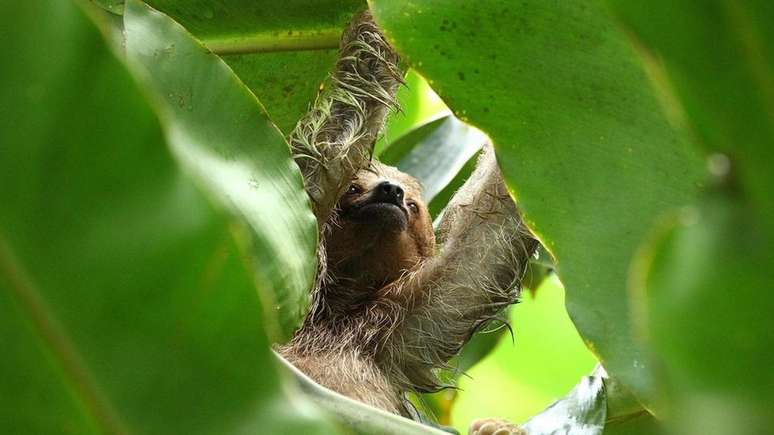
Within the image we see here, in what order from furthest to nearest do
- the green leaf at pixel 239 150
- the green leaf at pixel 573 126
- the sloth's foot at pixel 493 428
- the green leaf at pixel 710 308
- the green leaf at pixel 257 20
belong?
the sloth's foot at pixel 493 428 < the green leaf at pixel 257 20 < the green leaf at pixel 573 126 < the green leaf at pixel 239 150 < the green leaf at pixel 710 308

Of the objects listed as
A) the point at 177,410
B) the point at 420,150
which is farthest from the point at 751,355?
the point at 420,150

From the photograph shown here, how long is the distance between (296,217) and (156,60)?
1.00 feet

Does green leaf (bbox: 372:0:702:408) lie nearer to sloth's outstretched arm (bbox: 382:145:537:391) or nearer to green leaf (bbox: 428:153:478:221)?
sloth's outstretched arm (bbox: 382:145:537:391)

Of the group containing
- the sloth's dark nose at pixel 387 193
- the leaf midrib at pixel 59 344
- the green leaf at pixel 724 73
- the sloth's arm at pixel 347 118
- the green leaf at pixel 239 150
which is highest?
the green leaf at pixel 724 73

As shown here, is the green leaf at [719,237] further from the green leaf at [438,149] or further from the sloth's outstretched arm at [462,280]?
the green leaf at [438,149]

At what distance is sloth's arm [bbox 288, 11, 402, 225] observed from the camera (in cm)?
271

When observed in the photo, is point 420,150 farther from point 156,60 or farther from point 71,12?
point 71,12

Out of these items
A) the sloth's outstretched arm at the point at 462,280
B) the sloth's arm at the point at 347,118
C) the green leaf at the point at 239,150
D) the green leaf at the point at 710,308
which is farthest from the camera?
the sloth's outstretched arm at the point at 462,280

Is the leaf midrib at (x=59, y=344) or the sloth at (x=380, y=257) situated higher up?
the leaf midrib at (x=59, y=344)

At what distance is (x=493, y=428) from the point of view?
104 inches

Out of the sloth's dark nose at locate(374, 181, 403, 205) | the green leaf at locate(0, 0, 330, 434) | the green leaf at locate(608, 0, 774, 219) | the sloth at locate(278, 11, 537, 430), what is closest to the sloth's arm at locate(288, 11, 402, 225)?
the sloth at locate(278, 11, 537, 430)

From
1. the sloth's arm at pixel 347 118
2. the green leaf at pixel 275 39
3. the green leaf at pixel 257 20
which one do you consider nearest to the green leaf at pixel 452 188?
the sloth's arm at pixel 347 118

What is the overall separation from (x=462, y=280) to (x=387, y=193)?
0.51m

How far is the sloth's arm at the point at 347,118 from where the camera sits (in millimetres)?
2705
